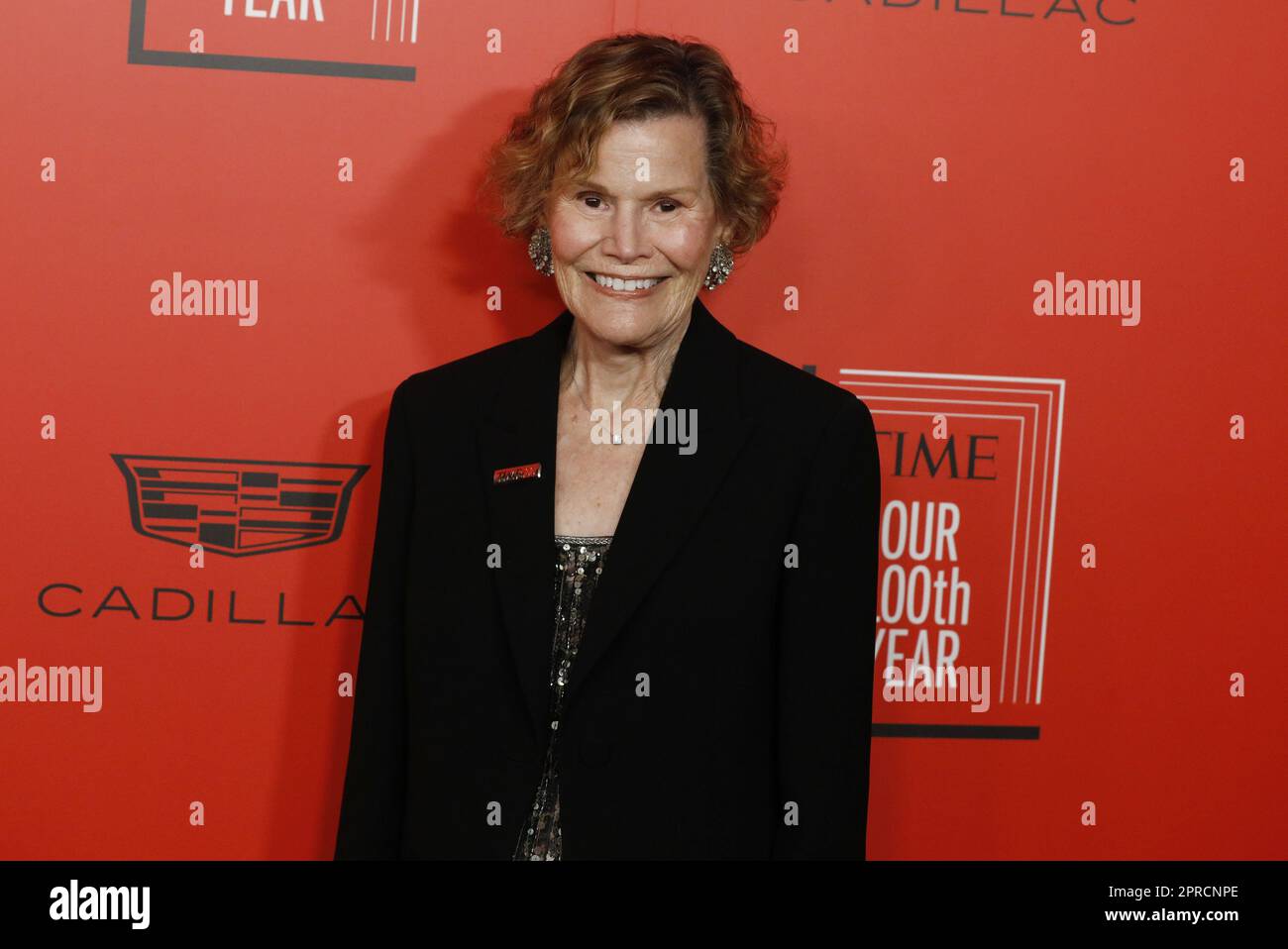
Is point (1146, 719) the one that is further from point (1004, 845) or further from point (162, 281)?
point (162, 281)

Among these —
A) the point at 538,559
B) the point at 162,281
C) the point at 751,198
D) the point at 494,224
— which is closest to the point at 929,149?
the point at 751,198

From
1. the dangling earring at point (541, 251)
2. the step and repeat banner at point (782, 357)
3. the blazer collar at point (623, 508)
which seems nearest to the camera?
the blazer collar at point (623, 508)

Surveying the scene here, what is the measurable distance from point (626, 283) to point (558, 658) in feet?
1.87

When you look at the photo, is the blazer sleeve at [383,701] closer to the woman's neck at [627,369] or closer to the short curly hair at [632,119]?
the woman's neck at [627,369]

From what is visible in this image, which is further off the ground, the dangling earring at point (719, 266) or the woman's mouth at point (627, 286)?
the dangling earring at point (719, 266)

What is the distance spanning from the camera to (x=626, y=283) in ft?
6.46

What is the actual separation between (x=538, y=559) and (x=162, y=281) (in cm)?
94

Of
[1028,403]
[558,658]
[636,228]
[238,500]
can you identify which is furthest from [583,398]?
[1028,403]

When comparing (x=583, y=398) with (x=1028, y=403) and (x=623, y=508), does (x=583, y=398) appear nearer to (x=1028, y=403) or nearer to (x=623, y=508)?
(x=623, y=508)

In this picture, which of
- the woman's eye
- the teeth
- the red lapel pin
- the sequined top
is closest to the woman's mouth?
the teeth

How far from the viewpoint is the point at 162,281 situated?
2.32 metres

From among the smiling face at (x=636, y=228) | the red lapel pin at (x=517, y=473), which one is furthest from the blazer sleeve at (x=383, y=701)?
the smiling face at (x=636, y=228)

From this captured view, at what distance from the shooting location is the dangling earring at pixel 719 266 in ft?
6.91

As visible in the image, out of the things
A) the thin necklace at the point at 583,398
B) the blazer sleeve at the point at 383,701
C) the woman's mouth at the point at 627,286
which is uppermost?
the woman's mouth at the point at 627,286
